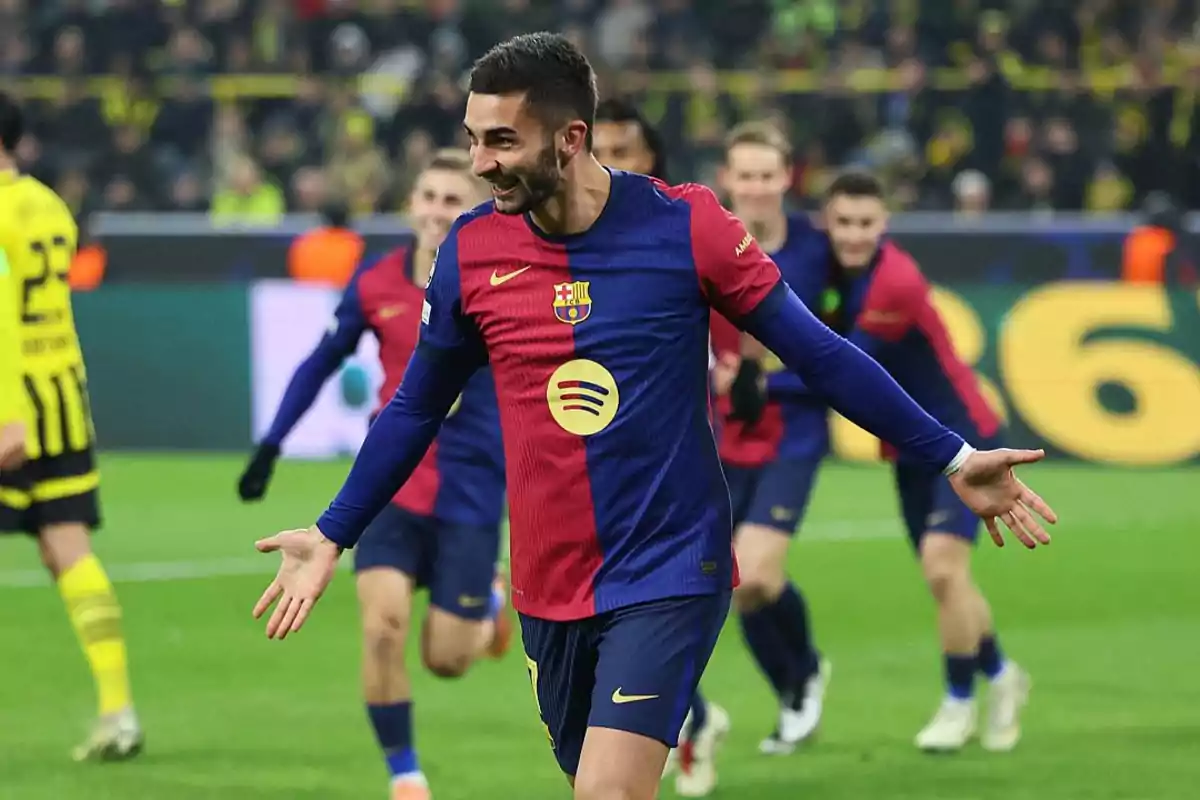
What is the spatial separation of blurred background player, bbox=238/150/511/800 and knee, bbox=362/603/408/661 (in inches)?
8.0

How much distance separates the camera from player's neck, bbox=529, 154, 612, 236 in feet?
17.2

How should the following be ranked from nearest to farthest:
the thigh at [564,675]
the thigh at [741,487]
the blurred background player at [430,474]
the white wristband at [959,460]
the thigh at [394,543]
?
the white wristband at [959,460], the thigh at [564,675], the thigh at [394,543], the blurred background player at [430,474], the thigh at [741,487]

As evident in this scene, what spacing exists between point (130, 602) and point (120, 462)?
6509mm

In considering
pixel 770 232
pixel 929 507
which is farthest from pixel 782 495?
pixel 770 232

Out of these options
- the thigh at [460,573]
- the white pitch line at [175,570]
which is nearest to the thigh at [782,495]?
the thigh at [460,573]

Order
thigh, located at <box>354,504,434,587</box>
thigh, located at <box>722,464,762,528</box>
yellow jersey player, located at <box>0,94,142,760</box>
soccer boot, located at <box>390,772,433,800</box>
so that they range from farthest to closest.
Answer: thigh, located at <box>722,464,762,528</box> < yellow jersey player, located at <box>0,94,142,760</box> < thigh, located at <box>354,504,434,587</box> < soccer boot, located at <box>390,772,433,800</box>

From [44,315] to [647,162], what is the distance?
2324 millimetres

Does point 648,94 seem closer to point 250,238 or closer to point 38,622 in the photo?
point 250,238

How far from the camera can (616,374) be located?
5.24 meters

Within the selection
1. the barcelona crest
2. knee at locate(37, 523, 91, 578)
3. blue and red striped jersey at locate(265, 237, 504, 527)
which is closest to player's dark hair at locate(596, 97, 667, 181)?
blue and red striped jersey at locate(265, 237, 504, 527)

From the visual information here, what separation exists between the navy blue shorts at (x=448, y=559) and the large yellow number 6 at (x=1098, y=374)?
34.4 feet

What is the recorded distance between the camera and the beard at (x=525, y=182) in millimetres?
5055

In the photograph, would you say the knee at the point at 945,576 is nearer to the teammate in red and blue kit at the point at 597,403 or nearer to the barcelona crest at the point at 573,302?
the teammate in red and blue kit at the point at 597,403

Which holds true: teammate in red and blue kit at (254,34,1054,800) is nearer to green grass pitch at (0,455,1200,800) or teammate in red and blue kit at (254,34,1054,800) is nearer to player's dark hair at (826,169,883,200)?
green grass pitch at (0,455,1200,800)
